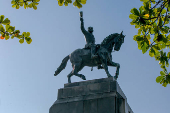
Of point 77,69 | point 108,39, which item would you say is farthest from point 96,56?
point 108,39

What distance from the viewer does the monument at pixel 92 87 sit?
1045 cm

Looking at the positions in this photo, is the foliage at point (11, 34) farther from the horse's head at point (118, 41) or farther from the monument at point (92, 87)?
the horse's head at point (118, 41)

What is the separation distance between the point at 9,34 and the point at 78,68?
24.1 ft

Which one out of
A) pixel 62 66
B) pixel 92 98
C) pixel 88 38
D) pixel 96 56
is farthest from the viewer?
pixel 88 38

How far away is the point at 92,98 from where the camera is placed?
1077 centimetres

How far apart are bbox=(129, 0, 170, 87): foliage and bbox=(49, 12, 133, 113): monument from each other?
4.98m

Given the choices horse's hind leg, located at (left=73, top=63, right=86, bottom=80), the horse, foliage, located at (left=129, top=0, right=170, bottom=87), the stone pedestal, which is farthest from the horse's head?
foliage, located at (left=129, top=0, right=170, bottom=87)

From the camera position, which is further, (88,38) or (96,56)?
(88,38)

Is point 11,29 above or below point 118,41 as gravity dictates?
below

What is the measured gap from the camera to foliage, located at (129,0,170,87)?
16.8 ft

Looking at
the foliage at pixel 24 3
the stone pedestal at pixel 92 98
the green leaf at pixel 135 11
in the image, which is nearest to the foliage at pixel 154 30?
the green leaf at pixel 135 11

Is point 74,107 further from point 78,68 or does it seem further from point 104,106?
point 78,68

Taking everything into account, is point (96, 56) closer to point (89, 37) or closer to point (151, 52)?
point (89, 37)

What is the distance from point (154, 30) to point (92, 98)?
19.5 feet
